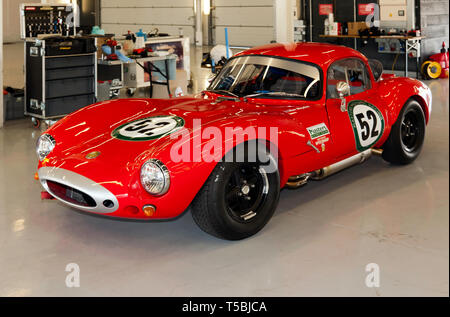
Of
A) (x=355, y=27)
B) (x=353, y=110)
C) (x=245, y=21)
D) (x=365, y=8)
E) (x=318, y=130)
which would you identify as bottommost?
(x=318, y=130)

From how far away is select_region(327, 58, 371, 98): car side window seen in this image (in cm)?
460

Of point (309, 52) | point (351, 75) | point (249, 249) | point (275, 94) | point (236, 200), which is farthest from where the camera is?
point (351, 75)

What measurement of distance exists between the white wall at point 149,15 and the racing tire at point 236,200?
54.8 feet

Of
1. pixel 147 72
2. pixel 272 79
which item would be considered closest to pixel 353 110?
pixel 272 79

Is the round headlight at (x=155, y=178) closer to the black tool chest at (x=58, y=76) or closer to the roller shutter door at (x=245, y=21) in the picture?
the black tool chest at (x=58, y=76)

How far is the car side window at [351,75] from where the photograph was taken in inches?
181

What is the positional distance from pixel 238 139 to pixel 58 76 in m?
4.40

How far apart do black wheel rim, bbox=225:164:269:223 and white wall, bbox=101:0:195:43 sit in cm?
1669

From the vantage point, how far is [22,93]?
26.1 feet

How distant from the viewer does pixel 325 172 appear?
14.2ft

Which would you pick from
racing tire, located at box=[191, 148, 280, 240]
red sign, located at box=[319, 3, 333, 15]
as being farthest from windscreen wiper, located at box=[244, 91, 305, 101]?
red sign, located at box=[319, 3, 333, 15]

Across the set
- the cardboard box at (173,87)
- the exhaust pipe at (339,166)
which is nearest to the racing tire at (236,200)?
the exhaust pipe at (339,166)

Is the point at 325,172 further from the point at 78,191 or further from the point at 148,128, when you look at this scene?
the point at 78,191
